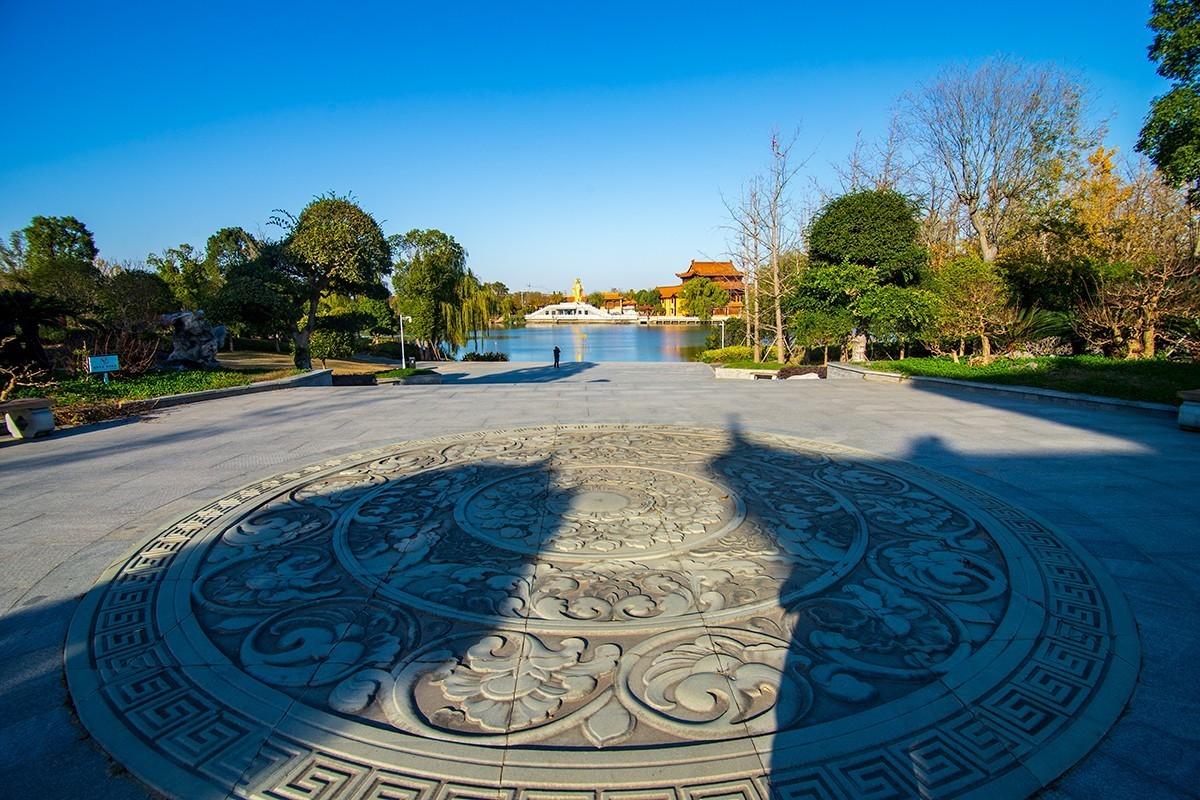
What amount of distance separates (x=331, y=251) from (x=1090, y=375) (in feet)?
55.6

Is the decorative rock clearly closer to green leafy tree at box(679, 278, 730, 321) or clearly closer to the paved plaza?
the paved plaza

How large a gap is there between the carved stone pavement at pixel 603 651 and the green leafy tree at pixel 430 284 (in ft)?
86.7

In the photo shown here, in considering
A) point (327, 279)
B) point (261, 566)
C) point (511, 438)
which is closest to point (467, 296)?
point (327, 279)

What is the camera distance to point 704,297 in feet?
228

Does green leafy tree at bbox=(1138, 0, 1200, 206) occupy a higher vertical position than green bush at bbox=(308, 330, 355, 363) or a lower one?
higher

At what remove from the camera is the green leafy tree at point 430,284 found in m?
29.1

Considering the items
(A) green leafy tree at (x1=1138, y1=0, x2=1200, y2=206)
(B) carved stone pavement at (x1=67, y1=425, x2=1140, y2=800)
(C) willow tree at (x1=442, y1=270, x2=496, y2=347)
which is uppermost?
(A) green leafy tree at (x1=1138, y1=0, x2=1200, y2=206)

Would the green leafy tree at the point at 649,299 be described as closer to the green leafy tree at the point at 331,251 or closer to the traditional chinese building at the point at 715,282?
the traditional chinese building at the point at 715,282

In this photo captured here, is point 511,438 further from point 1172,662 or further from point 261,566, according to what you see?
point 1172,662

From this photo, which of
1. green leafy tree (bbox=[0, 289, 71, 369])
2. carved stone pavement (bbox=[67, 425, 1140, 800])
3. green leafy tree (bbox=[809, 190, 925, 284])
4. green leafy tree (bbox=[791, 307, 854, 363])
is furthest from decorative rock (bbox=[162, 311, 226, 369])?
green leafy tree (bbox=[809, 190, 925, 284])

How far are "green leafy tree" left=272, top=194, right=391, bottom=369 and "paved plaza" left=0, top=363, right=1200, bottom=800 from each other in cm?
1082

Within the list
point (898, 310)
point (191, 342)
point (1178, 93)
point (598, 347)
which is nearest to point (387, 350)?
point (598, 347)

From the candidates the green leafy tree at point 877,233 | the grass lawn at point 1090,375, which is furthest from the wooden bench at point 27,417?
the green leafy tree at point 877,233

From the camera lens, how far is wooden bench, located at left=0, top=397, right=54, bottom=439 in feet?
21.8
